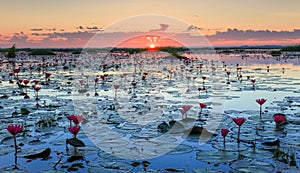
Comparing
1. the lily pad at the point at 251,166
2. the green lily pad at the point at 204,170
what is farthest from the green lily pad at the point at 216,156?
the green lily pad at the point at 204,170

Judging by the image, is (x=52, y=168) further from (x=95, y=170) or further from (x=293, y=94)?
(x=293, y=94)

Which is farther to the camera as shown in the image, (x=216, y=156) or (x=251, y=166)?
(x=216, y=156)

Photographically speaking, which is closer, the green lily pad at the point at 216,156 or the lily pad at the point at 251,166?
the lily pad at the point at 251,166

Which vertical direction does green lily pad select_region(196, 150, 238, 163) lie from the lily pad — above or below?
above

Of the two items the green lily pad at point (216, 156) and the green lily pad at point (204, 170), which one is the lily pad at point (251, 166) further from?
the green lily pad at point (204, 170)

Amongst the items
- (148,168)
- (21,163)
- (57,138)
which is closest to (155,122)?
(57,138)

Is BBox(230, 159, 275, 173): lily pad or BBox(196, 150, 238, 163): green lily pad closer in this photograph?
BBox(230, 159, 275, 173): lily pad

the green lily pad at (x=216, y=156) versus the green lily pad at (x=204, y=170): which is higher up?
the green lily pad at (x=216, y=156)

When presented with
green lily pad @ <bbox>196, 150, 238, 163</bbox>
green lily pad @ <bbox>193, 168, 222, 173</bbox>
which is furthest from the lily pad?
green lily pad @ <bbox>193, 168, 222, 173</bbox>

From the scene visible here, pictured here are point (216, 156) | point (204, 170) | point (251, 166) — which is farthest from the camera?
point (216, 156)

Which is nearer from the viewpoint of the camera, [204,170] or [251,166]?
[204,170]

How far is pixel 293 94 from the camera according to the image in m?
11.5

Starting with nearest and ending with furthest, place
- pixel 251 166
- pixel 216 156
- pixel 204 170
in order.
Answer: pixel 204 170 → pixel 251 166 → pixel 216 156

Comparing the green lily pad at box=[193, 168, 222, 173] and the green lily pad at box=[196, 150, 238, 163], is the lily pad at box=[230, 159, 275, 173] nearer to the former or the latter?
the green lily pad at box=[196, 150, 238, 163]
